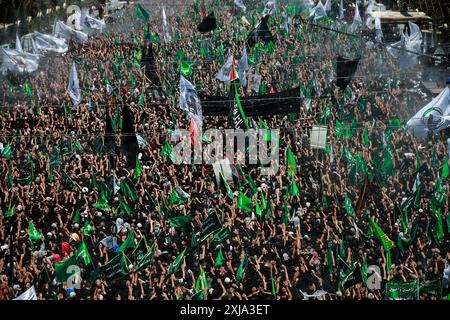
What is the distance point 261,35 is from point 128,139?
16.9 m

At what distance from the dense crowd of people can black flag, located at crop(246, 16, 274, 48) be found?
4.20ft

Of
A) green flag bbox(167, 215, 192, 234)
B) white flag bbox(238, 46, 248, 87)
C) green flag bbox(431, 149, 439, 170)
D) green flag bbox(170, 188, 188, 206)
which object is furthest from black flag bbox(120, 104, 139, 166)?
green flag bbox(431, 149, 439, 170)

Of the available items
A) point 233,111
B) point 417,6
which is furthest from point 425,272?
point 417,6

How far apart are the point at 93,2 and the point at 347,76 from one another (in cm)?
4516

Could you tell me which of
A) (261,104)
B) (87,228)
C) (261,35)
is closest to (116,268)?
(87,228)

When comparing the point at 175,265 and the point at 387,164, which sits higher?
the point at 387,164

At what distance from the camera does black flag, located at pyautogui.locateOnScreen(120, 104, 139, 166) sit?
21.2 m

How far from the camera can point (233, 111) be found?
20969 mm

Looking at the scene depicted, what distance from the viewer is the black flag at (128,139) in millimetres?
21250

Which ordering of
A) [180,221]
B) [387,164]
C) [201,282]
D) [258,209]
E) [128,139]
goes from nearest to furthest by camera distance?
Answer: [201,282], [180,221], [258,209], [387,164], [128,139]

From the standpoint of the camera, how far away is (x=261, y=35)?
36750mm

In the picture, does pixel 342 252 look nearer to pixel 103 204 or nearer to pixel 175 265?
pixel 175 265

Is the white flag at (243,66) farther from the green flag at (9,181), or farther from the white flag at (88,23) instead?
the white flag at (88,23)

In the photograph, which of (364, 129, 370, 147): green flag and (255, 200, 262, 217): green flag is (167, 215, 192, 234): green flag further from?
(364, 129, 370, 147): green flag
